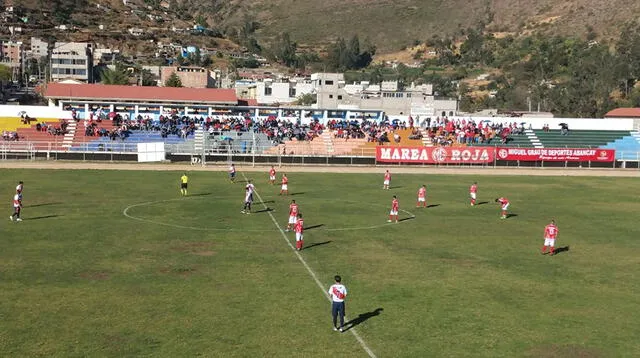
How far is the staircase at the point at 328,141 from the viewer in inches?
2929

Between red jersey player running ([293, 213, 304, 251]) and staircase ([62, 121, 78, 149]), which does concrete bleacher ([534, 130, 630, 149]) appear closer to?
staircase ([62, 121, 78, 149])

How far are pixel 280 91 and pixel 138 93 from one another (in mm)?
78034

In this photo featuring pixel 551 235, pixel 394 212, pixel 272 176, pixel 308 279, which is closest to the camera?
pixel 308 279

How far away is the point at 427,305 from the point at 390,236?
11.6 m

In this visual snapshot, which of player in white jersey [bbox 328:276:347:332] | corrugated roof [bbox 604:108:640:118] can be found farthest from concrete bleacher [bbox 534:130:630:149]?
Result: player in white jersey [bbox 328:276:347:332]

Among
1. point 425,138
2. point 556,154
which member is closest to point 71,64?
point 425,138

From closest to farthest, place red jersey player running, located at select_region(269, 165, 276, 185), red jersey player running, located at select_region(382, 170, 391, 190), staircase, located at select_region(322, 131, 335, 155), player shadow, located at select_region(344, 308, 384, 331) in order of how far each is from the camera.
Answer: player shadow, located at select_region(344, 308, 384, 331)
red jersey player running, located at select_region(382, 170, 391, 190)
red jersey player running, located at select_region(269, 165, 276, 185)
staircase, located at select_region(322, 131, 335, 155)

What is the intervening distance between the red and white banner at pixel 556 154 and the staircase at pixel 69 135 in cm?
4851

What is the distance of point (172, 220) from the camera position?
34812mm

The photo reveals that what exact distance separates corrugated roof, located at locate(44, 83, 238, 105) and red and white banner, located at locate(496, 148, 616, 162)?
1515 inches

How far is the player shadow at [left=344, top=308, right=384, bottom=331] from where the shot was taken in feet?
61.4

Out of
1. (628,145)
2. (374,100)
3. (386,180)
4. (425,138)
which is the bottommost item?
(386,180)

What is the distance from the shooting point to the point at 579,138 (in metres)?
82.0

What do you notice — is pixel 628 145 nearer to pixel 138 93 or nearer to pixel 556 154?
pixel 556 154
